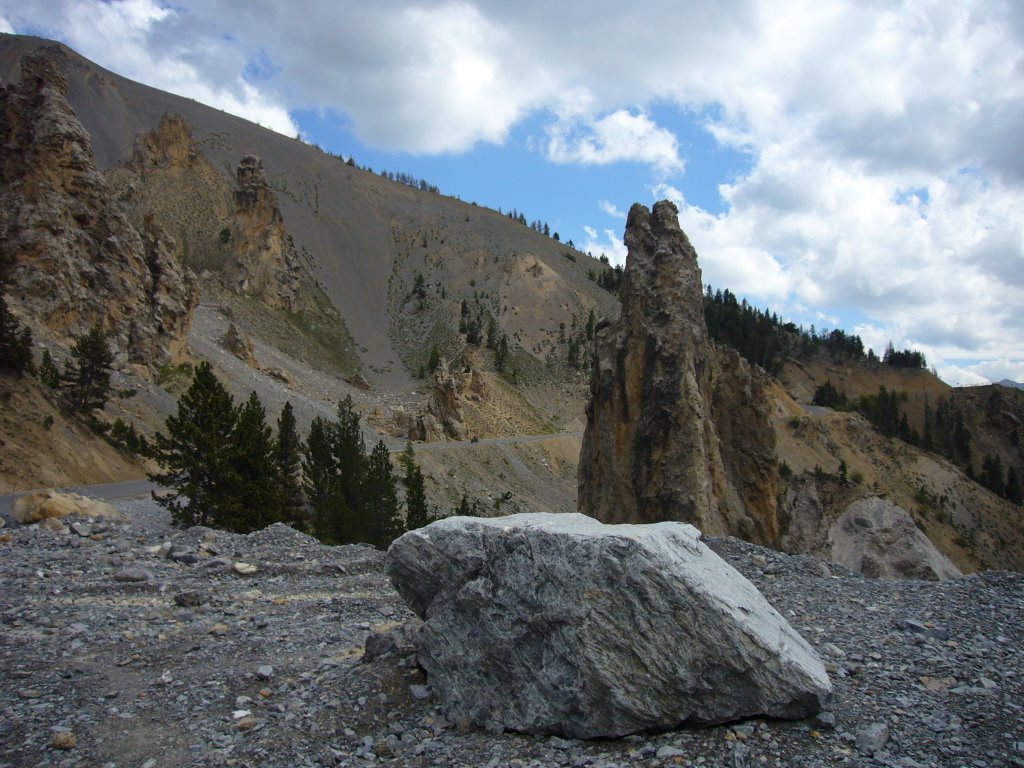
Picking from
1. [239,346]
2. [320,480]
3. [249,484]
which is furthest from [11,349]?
[239,346]

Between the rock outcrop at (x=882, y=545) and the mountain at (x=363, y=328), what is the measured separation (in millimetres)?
1110

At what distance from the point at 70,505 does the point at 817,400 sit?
381ft

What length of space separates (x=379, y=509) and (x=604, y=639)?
961 inches

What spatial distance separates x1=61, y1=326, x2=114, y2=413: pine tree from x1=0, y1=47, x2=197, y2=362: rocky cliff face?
23.1ft

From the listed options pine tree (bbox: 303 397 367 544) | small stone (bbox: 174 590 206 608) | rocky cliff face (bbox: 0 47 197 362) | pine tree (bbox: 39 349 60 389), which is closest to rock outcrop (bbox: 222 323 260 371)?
rocky cliff face (bbox: 0 47 197 362)

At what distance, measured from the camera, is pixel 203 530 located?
16.0 meters

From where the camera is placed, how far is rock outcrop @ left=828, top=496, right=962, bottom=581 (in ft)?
108

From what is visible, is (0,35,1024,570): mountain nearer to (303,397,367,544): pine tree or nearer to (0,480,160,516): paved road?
(0,480,160,516): paved road

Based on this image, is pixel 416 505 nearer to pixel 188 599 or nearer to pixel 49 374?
pixel 49 374

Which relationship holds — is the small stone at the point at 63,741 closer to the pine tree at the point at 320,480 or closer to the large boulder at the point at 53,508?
the large boulder at the point at 53,508

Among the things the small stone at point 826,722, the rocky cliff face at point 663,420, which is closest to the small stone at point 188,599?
the small stone at point 826,722

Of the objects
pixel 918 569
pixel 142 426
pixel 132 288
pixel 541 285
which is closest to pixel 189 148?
Answer: pixel 541 285

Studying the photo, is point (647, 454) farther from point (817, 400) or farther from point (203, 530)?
point (817, 400)

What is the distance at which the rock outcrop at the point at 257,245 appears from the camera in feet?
297
